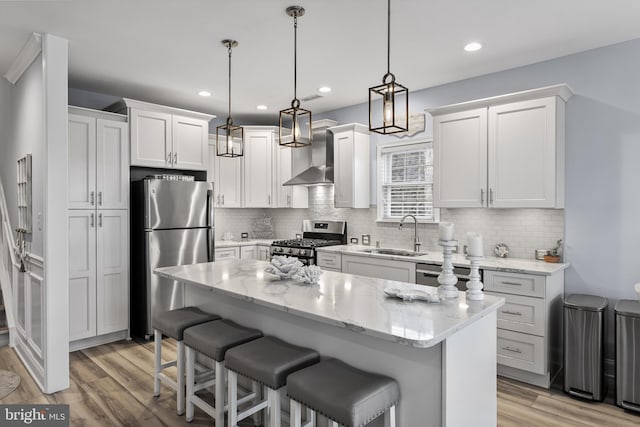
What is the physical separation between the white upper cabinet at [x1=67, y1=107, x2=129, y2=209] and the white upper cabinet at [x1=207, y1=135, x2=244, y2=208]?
1293 millimetres

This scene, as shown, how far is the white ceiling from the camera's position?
276 centimetres

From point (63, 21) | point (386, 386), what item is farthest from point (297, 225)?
point (386, 386)

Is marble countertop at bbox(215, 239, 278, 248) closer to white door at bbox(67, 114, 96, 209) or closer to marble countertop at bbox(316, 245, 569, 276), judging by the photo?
marble countertop at bbox(316, 245, 569, 276)

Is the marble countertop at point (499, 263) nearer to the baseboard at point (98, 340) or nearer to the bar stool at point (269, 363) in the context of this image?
the bar stool at point (269, 363)

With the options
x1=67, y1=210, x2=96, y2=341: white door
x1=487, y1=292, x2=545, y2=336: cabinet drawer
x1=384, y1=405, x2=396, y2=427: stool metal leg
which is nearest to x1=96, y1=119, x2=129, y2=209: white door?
x1=67, y1=210, x2=96, y2=341: white door

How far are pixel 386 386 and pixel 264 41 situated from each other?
2783 mm

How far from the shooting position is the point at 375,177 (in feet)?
16.8

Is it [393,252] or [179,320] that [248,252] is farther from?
[179,320]

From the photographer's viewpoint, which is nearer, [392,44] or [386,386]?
[386,386]

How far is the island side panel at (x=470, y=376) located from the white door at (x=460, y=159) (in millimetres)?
1921

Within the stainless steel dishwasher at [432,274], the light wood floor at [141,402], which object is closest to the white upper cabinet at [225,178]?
the light wood floor at [141,402]

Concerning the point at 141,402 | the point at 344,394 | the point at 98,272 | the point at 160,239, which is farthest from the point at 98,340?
the point at 344,394

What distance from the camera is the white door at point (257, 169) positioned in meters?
5.81

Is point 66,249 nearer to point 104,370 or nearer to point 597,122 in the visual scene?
point 104,370
